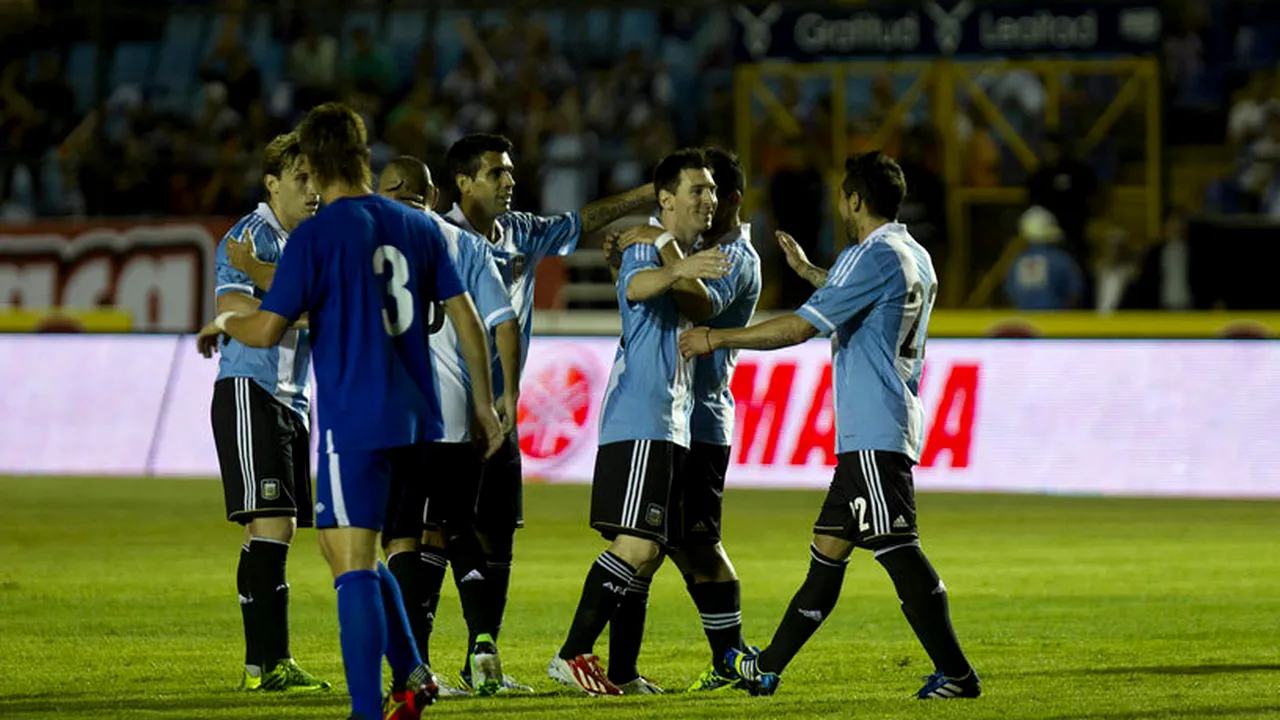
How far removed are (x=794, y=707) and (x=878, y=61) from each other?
16998 millimetres

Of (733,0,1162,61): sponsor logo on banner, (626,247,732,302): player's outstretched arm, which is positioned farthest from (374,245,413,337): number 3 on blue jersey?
(733,0,1162,61): sponsor logo on banner

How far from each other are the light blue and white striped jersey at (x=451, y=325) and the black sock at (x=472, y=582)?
75 cm

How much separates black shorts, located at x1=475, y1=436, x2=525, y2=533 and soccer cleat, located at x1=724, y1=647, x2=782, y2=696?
1086mm

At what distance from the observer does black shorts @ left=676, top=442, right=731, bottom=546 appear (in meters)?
9.56

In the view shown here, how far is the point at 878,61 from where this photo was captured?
25031mm

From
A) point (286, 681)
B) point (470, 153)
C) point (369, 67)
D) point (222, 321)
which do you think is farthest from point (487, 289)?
point (369, 67)

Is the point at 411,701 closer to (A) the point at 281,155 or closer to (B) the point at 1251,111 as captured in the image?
(A) the point at 281,155

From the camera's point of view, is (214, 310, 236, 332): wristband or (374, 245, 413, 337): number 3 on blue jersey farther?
(214, 310, 236, 332): wristband

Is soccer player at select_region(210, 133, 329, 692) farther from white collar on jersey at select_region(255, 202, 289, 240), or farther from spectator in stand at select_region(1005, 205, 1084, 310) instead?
spectator in stand at select_region(1005, 205, 1084, 310)

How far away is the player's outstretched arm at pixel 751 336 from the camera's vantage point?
29.2ft

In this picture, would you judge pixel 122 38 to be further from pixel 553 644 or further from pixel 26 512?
pixel 553 644

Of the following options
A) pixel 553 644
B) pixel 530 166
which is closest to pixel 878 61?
pixel 530 166

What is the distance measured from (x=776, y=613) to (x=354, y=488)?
480cm

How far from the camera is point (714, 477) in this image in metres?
9.66
